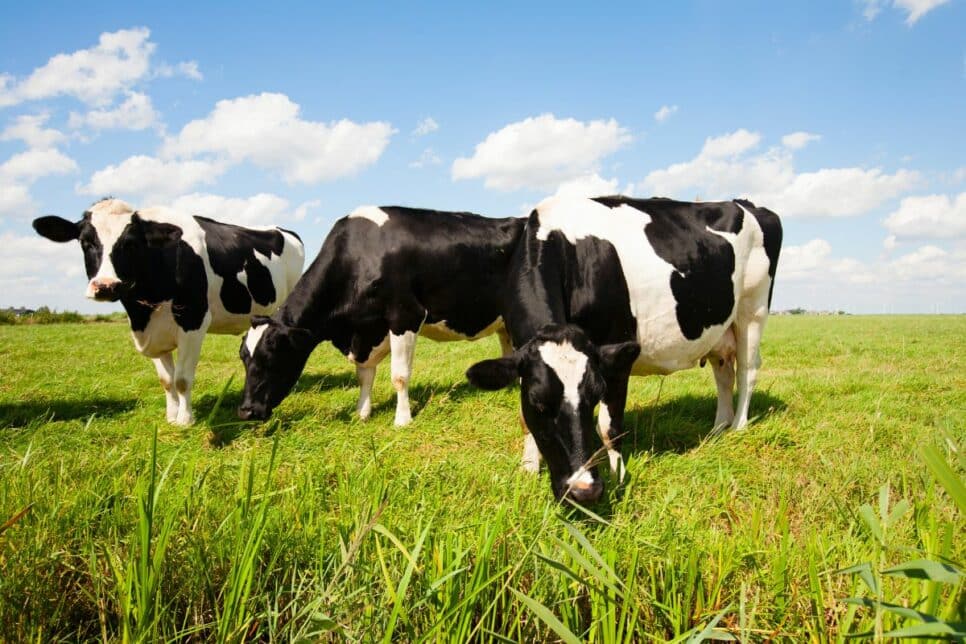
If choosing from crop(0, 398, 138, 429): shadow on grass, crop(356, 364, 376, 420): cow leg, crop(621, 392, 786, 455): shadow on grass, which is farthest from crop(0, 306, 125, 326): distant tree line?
crop(621, 392, 786, 455): shadow on grass

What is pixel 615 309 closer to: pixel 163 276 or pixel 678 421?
pixel 678 421

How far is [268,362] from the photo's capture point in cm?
642

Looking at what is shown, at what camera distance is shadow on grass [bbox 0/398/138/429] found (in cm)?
674

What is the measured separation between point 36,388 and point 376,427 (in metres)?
5.58

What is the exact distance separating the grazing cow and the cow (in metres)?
1.70

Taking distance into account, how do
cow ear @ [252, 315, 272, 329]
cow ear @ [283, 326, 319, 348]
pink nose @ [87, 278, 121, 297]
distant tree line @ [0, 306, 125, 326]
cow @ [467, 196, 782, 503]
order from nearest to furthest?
cow @ [467, 196, 782, 503]
pink nose @ [87, 278, 121, 297]
cow ear @ [283, 326, 319, 348]
cow ear @ [252, 315, 272, 329]
distant tree line @ [0, 306, 125, 326]

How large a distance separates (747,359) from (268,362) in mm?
5359

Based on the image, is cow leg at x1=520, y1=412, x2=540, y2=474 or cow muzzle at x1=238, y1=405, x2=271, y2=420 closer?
cow leg at x1=520, y1=412, x2=540, y2=474

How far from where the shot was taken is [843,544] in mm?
2717

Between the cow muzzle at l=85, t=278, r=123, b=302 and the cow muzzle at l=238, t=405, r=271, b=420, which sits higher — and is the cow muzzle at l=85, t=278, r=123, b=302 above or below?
above

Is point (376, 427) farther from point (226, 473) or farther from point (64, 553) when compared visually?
point (64, 553)

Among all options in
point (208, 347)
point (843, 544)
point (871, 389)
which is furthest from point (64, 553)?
point (208, 347)

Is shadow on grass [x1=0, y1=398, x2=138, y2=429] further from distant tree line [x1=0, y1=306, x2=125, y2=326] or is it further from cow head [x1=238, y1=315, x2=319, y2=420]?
distant tree line [x1=0, y1=306, x2=125, y2=326]

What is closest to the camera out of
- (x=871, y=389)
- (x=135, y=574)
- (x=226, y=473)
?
(x=135, y=574)
